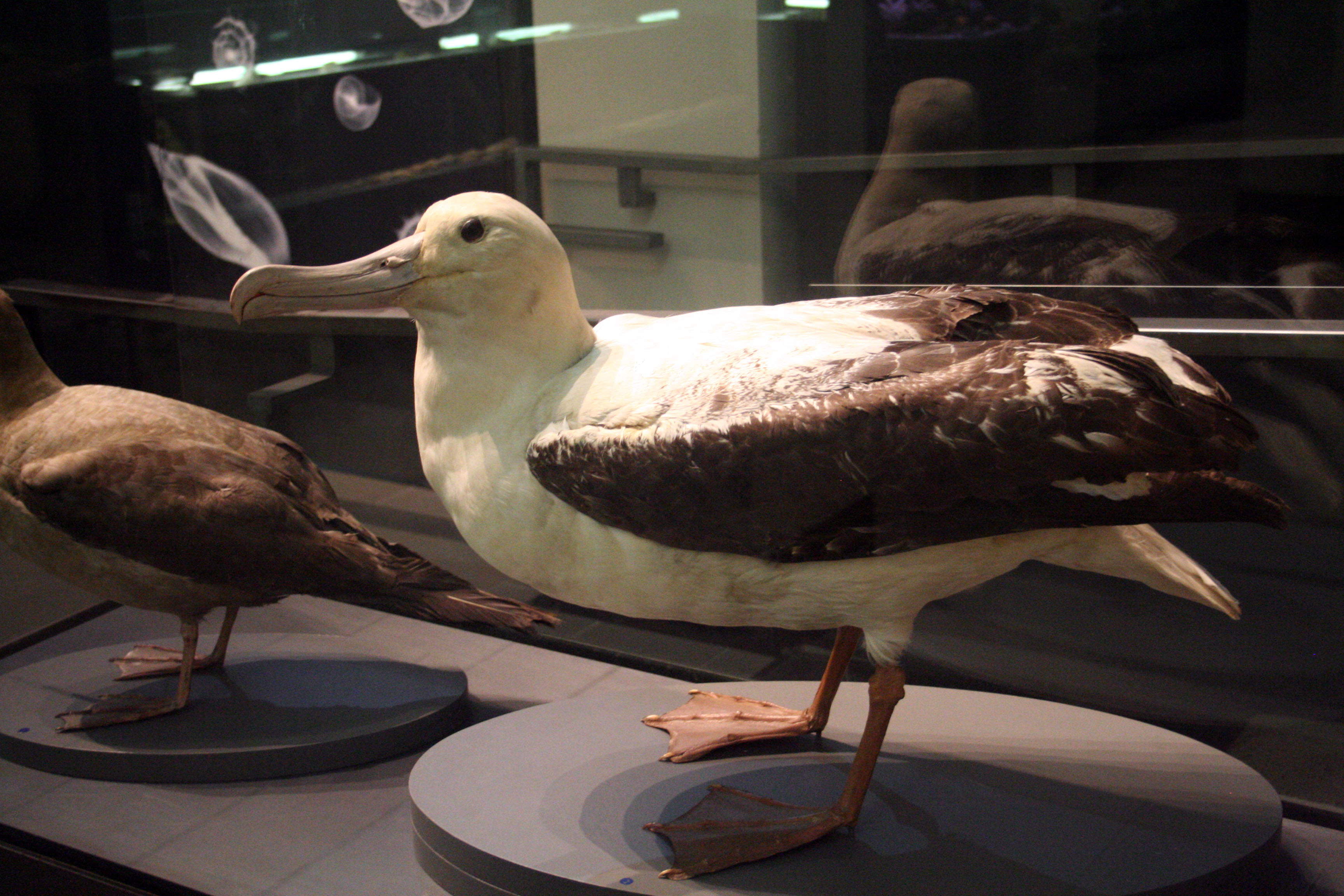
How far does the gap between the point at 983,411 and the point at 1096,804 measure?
71cm

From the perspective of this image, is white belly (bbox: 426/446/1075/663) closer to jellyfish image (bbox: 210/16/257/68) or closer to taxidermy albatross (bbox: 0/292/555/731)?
taxidermy albatross (bbox: 0/292/555/731)

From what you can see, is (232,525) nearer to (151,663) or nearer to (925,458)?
(151,663)

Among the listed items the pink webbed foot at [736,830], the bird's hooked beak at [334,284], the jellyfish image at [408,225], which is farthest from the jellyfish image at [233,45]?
the pink webbed foot at [736,830]

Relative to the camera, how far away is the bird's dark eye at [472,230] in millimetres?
1549

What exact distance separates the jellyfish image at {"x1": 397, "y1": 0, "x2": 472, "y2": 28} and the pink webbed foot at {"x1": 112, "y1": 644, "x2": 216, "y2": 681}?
141 cm

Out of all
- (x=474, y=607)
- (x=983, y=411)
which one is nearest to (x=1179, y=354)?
(x=983, y=411)

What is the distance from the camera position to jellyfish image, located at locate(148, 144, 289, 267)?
9.77 ft

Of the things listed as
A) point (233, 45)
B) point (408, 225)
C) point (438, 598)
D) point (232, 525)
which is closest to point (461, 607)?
point (438, 598)

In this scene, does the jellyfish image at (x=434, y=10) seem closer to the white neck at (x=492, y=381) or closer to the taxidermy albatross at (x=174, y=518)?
the taxidermy albatross at (x=174, y=518)

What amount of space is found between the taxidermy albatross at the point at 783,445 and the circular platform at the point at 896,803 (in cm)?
8

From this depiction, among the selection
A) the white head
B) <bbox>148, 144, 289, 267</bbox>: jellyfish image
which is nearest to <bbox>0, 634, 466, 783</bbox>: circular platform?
the white head

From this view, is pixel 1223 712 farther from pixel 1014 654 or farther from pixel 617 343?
pixel 617 343

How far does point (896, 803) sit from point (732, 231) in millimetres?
1111

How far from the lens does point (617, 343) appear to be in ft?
5.34
